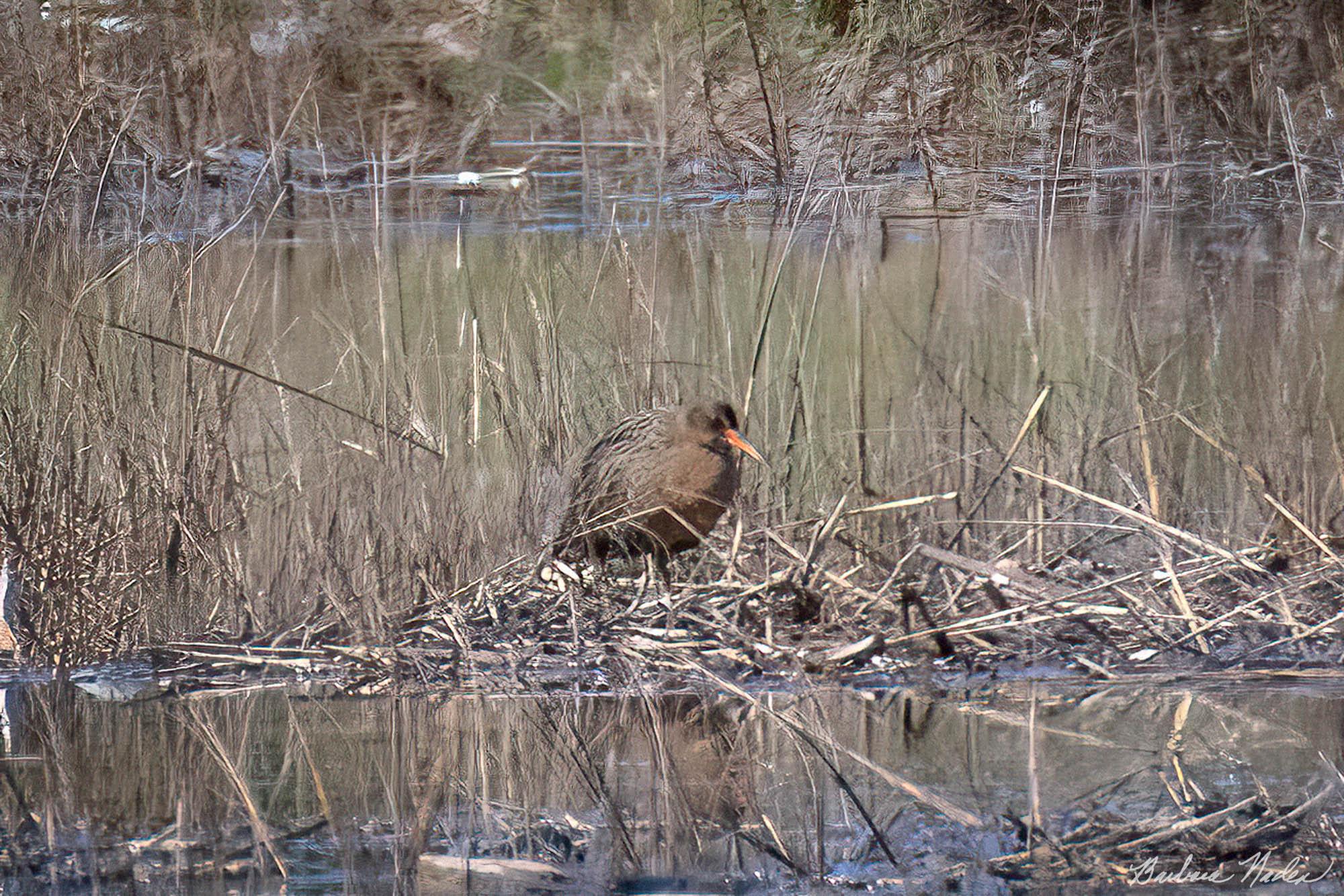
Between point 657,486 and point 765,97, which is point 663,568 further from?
point 765,97

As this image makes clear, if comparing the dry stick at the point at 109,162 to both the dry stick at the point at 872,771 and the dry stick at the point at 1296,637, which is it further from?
the dry stick at the point at 1296,637

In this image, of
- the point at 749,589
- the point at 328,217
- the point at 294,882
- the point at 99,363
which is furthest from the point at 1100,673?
the point at 99,363

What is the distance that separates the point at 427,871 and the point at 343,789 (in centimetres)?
22

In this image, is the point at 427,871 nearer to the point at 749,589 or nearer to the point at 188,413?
the point at 749,589

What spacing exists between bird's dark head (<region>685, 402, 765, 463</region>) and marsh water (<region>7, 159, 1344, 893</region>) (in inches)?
6.9

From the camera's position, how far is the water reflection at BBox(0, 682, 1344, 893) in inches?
78.0

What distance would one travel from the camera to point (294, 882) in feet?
6.35

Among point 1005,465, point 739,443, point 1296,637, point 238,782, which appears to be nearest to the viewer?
point 238,782

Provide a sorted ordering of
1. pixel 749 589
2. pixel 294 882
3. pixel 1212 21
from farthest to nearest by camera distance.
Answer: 1. pixel 1212 21
2. pixel 749 589
3. pixel 294 882

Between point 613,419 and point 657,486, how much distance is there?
0.27 m

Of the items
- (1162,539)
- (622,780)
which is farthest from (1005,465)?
(622,780)

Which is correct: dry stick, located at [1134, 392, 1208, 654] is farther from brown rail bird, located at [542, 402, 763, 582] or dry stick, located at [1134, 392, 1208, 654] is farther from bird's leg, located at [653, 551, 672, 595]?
bird's leg, located at [653, 551, 672, 595]

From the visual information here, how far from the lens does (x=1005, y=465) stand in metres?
2.70
